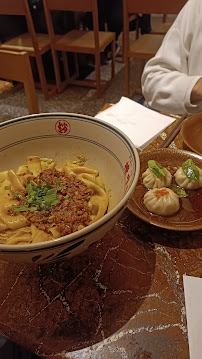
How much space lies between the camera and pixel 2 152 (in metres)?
0.75

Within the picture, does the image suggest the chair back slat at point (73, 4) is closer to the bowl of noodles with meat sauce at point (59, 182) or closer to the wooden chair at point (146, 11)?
the wooden chair at point (146, 11)

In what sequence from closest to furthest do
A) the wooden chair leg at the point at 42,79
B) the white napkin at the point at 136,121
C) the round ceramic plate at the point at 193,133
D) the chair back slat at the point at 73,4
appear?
1. the round ceramic plate at the point at 193,133
2. the white napkin at the point at 136,121
3. the chair back slat at the point at 73,4
4. the wooden chair leg at the point at 42,79

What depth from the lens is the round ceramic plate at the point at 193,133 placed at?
3.08 feet

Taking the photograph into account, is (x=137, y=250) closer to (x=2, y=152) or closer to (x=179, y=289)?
(x=179, y=289)

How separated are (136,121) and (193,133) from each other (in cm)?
26

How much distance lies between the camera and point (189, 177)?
782 millimetres

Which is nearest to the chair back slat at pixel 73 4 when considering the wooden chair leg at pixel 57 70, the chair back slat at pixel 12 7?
the chair back slat at pixel 12 7

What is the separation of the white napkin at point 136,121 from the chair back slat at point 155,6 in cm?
173

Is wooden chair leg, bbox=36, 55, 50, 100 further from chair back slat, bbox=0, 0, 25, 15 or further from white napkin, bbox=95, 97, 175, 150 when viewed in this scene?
white napkin, bbox=95, 97, 175, 150

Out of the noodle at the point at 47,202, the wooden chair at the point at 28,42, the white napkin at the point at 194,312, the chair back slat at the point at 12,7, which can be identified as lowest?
the wooden chair at the point at 28,42

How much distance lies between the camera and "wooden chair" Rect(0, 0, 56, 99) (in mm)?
2990

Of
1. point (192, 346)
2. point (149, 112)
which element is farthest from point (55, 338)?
point (149, 112)

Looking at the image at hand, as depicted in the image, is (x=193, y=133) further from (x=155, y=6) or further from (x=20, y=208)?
(x=155, y=6)

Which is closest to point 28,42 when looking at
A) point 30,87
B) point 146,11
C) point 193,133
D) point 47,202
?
point 146,11
